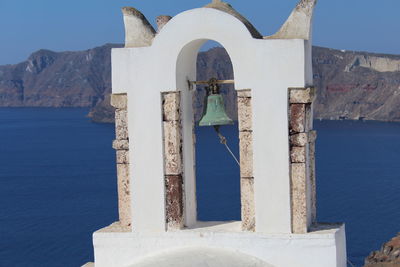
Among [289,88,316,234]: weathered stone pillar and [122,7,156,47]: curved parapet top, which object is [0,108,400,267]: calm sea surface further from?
[289,88,316,234]: weathered stone pillar

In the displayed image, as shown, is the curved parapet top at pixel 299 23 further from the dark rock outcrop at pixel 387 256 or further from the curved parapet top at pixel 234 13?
the dark rock outcrop at pixel 387 256

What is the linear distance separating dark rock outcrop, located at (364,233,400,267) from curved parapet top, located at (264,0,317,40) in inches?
1348

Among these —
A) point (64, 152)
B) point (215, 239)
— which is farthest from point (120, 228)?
point (64, 152)

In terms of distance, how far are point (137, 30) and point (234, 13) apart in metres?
1.04

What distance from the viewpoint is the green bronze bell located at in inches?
353

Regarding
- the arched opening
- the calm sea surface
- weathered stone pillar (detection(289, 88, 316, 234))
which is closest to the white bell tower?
weathered stone pillar (detection(289, 88, 316, 234))

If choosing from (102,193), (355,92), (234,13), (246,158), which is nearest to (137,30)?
(234,13)

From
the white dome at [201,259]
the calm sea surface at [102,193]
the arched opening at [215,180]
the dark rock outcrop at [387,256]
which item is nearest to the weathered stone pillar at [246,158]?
the white dome at [201,259]

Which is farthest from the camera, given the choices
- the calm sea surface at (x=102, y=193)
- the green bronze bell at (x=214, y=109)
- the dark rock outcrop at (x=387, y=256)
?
the calm sea surface at (x=102, y=193)

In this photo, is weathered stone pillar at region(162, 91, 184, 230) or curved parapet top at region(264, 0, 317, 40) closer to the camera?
curved parapet top at region(264, 0, 317, 40)

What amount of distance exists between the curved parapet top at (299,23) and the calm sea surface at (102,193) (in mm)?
36780

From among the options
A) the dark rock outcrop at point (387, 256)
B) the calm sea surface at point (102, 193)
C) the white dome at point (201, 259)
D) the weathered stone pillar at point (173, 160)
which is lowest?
the dark rock outcrop at point (387, 256)

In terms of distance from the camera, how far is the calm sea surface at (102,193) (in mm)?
49625

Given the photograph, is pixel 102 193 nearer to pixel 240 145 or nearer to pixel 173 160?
pixel 173 160
